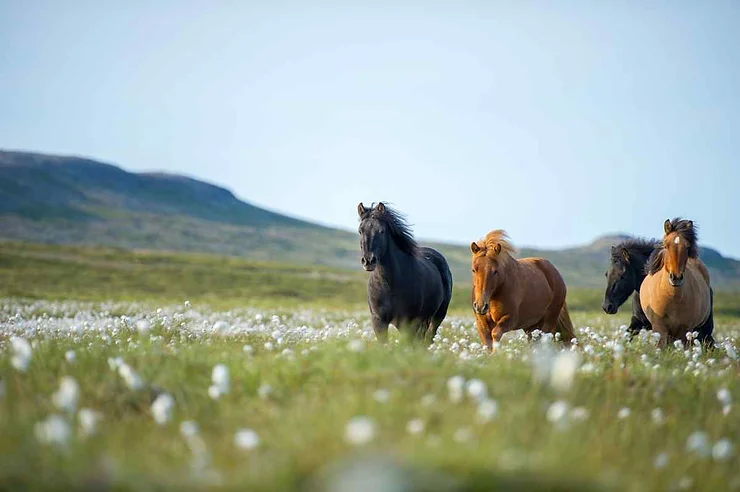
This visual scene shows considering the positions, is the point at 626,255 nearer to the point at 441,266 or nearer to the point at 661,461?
the point at 441,266

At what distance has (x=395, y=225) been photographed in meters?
13.1

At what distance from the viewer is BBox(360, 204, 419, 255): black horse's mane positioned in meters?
12.9

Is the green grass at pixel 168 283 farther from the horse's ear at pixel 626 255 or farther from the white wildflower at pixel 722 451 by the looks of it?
the white wildflower at pixel 722 451

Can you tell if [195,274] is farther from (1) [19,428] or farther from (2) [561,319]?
(1) [19,428]

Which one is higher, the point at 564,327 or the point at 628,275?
the point at 628,275

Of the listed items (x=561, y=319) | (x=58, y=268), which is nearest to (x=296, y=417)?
(x=561, y=319)

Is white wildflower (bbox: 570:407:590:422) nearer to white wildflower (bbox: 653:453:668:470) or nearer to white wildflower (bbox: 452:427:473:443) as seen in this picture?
white wildflower (bbox: 653:453:668:470)

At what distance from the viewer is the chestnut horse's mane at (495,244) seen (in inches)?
485

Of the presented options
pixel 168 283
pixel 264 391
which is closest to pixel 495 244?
pixel 264 391

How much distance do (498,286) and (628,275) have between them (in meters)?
6.34

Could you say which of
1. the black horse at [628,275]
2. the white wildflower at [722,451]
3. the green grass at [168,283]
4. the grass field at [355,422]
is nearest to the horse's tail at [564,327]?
the black horse at [628,275]

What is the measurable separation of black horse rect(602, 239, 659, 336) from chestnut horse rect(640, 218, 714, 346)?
291 cm

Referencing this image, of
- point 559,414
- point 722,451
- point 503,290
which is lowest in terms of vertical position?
point 722,451

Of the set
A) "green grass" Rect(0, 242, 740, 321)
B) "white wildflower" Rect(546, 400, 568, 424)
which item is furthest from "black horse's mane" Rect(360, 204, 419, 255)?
"green grass" Rect(0, 242, 740, 321)
